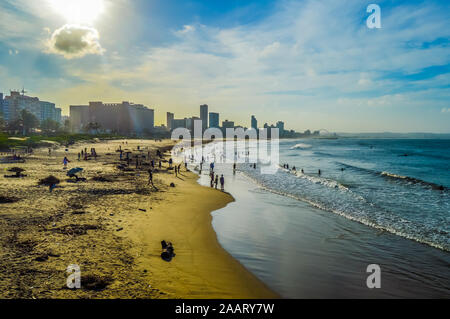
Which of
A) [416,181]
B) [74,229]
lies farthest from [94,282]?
[416,181]

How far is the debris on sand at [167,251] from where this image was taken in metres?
9.39

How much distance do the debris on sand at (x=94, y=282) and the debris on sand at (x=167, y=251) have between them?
2300 mm

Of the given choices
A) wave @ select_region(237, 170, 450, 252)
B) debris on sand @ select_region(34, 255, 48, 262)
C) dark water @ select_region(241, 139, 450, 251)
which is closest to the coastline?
wave @ select_region(237, 170, 450, 252)

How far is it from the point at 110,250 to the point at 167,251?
219 cm

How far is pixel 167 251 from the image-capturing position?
9.62 meters

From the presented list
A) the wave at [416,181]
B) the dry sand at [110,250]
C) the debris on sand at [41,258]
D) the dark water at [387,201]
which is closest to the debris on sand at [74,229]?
the dry sand at [110,250]

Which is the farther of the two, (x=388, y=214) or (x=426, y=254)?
(x=388, y=214)
